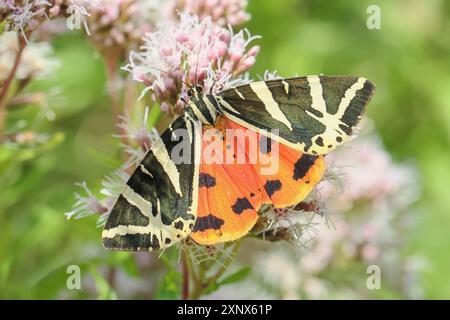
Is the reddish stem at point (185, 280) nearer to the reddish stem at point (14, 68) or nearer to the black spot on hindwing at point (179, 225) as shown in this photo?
the black spot on hindwing at point (179, 225)

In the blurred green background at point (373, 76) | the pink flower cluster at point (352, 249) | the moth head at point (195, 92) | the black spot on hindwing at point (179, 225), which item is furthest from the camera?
the blurred green background at point (373, 76)

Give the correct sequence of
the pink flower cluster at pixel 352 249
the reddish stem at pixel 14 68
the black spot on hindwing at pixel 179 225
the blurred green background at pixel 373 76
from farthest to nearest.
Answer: the blurred green background at pixel 373 76 → the pink flower cluster at pixel 352 249 → the reddish stem at pixel 14 68 → the black spot on hindwing at pixel 179 225

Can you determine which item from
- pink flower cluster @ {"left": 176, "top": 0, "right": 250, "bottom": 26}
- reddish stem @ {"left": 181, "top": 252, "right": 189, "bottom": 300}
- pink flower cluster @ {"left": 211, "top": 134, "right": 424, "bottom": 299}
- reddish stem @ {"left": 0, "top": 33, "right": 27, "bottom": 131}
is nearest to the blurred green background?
pink flower cluster @ {"left": 211, "top": 134, "right": 424, "bottom": 299}

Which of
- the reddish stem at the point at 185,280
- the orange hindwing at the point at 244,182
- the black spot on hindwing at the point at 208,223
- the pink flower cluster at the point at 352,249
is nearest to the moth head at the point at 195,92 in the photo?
the orange hindwing at the point at 244,182

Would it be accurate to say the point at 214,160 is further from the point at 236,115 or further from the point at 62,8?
the point at 62,8

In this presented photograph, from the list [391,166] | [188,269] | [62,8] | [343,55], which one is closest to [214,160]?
[188,269]

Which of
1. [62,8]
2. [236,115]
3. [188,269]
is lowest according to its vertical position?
[188,269]

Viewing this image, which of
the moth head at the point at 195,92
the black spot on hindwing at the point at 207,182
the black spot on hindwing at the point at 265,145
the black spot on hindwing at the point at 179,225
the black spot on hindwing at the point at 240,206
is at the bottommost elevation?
the black spot on hindwing at the point at 179,225
